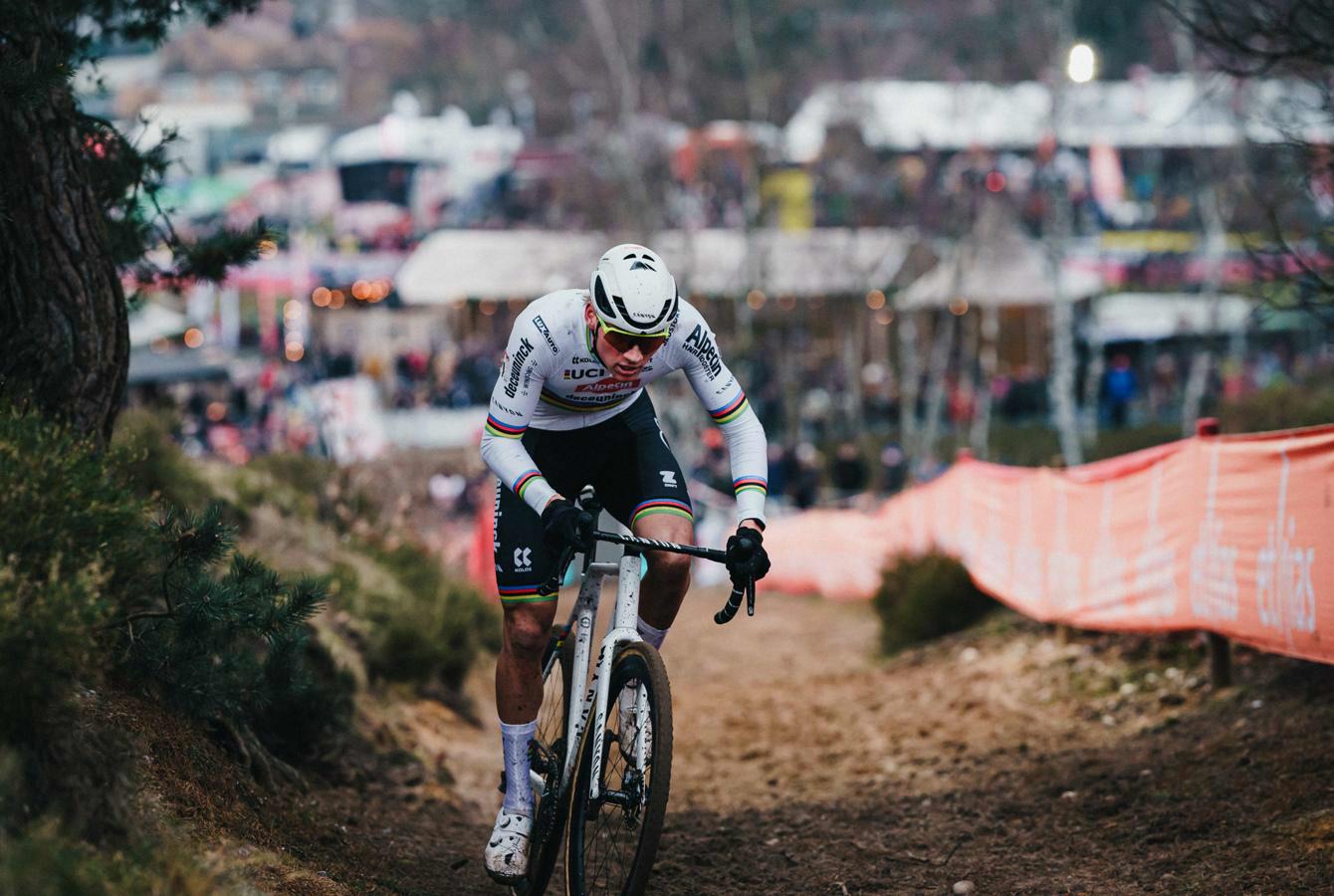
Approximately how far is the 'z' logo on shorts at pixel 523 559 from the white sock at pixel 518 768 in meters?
0.63

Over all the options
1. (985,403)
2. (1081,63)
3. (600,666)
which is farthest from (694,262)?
(600,666)

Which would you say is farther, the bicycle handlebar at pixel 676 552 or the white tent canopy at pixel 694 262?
the white tent canopy at pixel 694 262

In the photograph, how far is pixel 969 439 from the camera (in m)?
31.9

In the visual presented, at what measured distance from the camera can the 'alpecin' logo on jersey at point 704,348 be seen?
5.50 meters

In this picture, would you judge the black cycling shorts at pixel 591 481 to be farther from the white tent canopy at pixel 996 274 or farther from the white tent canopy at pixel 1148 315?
the white tent canopy at pixel 1148 315

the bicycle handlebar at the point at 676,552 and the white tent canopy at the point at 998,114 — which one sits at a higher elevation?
the white tent canopy at the point at 998,114

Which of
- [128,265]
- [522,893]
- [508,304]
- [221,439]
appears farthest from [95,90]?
[508,304]

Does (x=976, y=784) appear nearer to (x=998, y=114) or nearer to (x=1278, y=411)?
(x=1278, y=411)

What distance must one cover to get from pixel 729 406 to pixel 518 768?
159 centimetres

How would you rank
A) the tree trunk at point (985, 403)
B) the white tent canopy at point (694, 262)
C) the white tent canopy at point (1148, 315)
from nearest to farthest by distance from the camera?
the tree trunk at point (985, 403) → the white tent canopy at point (694, 262) → the white tent canopy at point (1148, 315)

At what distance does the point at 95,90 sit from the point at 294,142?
54440 millimetres

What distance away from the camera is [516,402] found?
17.5 feet

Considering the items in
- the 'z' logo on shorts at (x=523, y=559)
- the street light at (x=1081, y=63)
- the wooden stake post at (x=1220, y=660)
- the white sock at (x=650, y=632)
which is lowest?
the wooden stake post at (x=1220, y=660)

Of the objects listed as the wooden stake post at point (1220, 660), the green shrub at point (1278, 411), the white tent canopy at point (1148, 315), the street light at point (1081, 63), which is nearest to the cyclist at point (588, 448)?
the wooden stake post at point (1220, 660)
